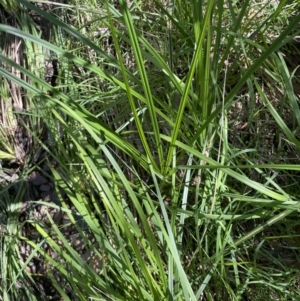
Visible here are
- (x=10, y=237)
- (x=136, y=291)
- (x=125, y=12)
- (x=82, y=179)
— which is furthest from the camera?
(x=10, y=237)

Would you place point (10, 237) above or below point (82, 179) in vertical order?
below

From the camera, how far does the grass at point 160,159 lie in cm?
79

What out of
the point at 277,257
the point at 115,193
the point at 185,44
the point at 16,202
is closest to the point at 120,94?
the point at 185,44

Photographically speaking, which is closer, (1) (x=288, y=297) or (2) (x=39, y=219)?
(1) (x=288, y=297)

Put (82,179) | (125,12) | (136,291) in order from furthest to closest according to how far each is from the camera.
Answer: (82,179) < (136,291) < (125,12)

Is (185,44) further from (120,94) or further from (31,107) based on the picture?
(31,107)

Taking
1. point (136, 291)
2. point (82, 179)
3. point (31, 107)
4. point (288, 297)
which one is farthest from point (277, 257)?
point (31, 107)

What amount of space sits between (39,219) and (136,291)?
41 cm

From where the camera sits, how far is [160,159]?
786 mm

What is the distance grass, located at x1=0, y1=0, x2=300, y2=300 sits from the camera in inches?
31.2

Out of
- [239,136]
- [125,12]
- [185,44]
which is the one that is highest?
[125,12]

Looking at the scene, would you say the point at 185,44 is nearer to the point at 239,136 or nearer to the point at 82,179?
the point at 239,136

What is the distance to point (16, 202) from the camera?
1.20 meters

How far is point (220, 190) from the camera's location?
3.03 feet
